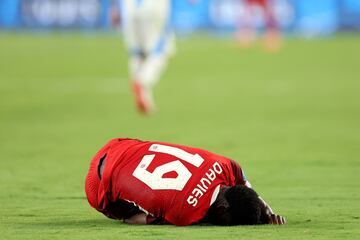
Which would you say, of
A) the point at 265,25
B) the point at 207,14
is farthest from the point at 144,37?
the point at 207,14

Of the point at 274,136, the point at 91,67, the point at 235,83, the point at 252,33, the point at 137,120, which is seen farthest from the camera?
the point at 252,33

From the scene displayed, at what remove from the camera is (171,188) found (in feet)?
21.4

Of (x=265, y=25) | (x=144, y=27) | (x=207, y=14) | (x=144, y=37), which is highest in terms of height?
(x=144, y=27)

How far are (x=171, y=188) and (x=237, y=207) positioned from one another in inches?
14.9

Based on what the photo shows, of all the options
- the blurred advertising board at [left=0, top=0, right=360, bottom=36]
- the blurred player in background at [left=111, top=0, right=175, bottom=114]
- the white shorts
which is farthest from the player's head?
the blurred advertising board at [left=0, top=0, right=360, bottom=36]

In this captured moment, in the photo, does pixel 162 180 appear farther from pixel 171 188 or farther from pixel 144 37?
pixel 144 37

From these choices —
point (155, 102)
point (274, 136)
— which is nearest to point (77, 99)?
point (155, 102)

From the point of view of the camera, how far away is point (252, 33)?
3650 centimetres

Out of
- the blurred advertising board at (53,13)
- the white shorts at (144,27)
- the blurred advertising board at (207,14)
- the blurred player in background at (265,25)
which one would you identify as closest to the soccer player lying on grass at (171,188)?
the white shorts at (144,27)

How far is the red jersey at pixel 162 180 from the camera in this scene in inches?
256

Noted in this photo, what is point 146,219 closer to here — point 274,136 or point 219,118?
point 274,136

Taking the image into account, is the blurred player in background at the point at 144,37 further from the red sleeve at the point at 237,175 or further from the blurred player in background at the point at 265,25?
the blurred player in background at the point at 265,25

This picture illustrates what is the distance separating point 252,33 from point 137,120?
2180 centimetres

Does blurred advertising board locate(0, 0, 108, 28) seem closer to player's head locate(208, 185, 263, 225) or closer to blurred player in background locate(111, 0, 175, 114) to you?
blurred player in background locate(111, 0, 175, 114)
